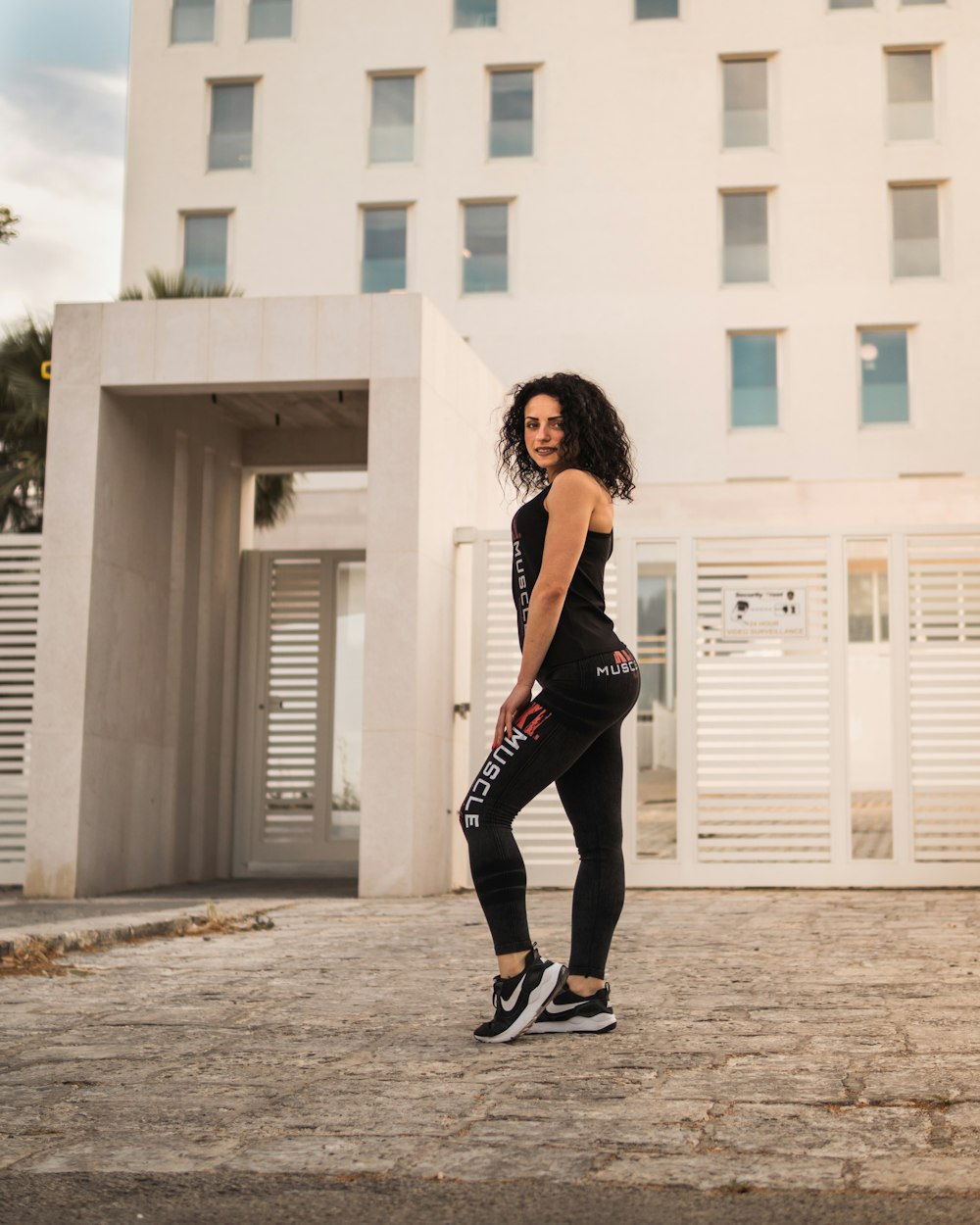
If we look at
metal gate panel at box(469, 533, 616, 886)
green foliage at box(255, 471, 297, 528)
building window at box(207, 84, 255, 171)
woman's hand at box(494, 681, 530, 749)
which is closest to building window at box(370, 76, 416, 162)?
building window at box(207, 84, 255, 171)

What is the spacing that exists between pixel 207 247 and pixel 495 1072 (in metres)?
27.4

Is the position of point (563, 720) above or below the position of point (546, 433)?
below

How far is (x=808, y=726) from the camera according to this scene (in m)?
11.2

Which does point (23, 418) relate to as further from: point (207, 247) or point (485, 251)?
point (207, 247)

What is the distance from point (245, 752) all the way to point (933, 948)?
8.18 m

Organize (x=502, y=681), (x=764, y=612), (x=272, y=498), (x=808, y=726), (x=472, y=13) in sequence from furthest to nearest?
(x=472, y=13) → (x=272, y=498) → (x=502, y=681) → (x=764, y=612) → (x=808, y=726)

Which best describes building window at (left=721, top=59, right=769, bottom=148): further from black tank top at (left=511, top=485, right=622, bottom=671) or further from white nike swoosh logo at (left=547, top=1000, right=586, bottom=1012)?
white nike swoosh logo at (left=547, top=1000, right=586, bottom=1012)

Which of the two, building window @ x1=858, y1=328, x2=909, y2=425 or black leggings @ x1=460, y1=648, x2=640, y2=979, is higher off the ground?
building window @ x1=858, y1=328, x2=909, y2=425

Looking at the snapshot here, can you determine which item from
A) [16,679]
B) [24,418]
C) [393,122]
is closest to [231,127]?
[393,122]

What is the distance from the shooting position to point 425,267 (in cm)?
2855

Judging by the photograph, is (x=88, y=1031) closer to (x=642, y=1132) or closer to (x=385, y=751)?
(x=642, y=1132)

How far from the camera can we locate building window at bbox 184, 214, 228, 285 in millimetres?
29469

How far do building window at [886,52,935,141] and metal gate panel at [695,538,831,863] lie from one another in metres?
18.7

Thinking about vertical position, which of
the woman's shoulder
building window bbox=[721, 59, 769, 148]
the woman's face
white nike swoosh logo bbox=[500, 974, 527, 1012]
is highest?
building window bbox=[721, 59, 769, 148]
